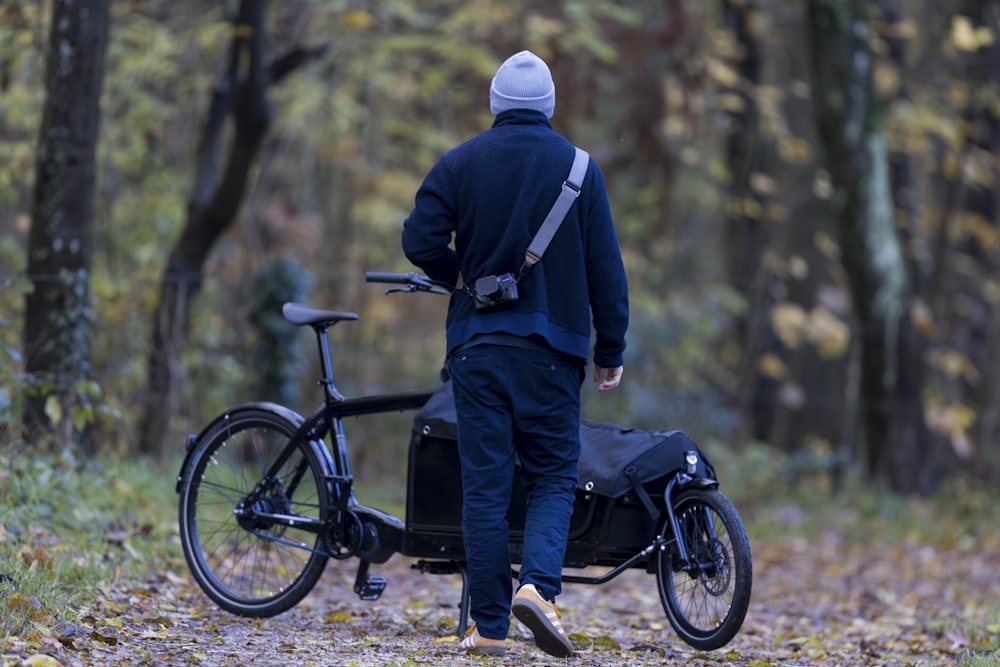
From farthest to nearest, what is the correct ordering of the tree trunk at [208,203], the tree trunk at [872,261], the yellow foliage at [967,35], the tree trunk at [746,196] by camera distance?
1. the tree trunk at [746,196]
2. the yellow foliage at [967,35]
3. the tree trunk at [872,261]
4. the tree trunk at [208,203]

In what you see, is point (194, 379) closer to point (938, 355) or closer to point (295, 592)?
point (295, 592)

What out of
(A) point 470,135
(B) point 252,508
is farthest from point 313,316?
(A) point 470,135

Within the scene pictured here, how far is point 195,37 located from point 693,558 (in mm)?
9174

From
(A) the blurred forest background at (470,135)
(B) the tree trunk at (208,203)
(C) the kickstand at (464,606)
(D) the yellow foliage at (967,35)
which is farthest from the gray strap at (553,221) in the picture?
(D) the yellow foliage at (967,35)

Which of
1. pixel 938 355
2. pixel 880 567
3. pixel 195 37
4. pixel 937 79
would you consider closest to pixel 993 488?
pixel 938 355

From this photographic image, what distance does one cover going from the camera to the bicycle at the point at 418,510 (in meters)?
5.17

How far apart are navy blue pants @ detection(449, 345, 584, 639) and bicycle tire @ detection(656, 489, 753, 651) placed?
0.55 m

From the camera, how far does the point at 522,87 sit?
4902mm

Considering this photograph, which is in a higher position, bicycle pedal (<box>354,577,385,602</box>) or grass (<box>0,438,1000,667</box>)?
bicycle pedal (<box>354,577,385,602</box>)

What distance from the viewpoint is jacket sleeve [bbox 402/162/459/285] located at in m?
4.84

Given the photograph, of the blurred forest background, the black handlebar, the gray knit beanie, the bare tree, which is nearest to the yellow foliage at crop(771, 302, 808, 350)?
the blurred forest background

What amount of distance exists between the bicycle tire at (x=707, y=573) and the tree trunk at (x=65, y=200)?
4.03 meters

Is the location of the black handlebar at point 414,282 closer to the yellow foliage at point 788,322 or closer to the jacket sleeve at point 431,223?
the jacket sleeve at point 431,223

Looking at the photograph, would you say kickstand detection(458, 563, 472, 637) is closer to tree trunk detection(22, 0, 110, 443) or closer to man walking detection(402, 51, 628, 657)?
man walking detection(402, 51, 628, 657)
